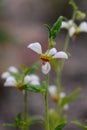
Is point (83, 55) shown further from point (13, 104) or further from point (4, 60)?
point (13, 104)

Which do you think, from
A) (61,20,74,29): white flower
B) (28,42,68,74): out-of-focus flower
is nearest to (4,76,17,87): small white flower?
(28,42,68,74): out-of-focus flower

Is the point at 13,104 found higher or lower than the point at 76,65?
lower

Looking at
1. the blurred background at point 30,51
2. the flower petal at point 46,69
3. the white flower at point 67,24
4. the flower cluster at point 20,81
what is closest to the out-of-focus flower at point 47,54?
the flower petal at point 46,69

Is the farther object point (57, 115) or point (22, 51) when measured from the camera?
point (22, 51)

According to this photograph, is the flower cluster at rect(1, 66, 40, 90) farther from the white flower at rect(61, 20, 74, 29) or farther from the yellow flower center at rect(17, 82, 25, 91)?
the white flower at rect(61, 20, 74, 29)

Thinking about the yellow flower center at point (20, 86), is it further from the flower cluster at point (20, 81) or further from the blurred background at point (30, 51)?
the blurred background at point (30, 51)

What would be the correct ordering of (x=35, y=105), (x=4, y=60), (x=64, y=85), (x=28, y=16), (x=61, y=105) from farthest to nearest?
(x=28, y=16), (x=4, y=60), (x=64, y=85), (x=35, y=105), (x=61, y=105)

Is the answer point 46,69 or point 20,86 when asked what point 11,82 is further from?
point 46,69

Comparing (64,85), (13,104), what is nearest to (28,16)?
(64,85)
